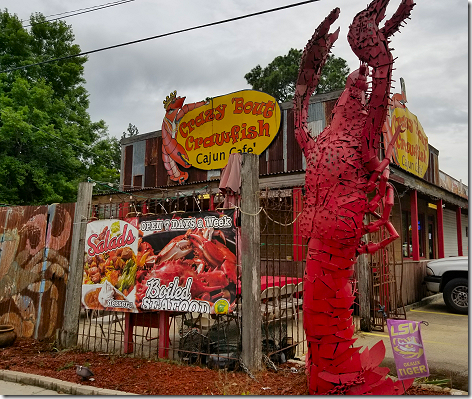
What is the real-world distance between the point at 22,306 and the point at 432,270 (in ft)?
34.3

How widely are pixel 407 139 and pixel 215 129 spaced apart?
6.61m

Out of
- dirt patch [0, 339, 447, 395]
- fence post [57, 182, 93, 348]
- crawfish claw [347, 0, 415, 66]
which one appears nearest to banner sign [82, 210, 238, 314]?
fence post [57, 182, 93, 348]

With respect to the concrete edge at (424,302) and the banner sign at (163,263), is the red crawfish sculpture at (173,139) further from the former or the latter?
the concrete edge at (424,302)

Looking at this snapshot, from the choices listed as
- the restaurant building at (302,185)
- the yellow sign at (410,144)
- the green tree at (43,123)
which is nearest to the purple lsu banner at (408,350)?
the restaurant building at (302,185)

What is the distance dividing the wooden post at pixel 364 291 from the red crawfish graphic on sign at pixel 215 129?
5.62m

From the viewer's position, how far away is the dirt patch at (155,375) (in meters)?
4.55

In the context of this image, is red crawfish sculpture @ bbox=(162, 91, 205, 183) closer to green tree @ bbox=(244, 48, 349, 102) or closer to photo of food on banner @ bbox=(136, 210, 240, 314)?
photo of food on banner @ bbox=(136, 210, 240, 314)

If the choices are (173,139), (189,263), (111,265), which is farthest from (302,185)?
(173,139)

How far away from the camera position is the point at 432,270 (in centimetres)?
1088

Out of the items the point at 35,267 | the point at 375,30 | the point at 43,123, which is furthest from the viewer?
the point at 43,123

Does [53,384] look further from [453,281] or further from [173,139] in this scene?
[173,139]

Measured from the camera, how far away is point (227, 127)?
13289 millimetres

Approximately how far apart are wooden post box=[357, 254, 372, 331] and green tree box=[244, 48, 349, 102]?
23298 millimetres

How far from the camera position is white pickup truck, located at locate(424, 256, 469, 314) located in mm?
9922
